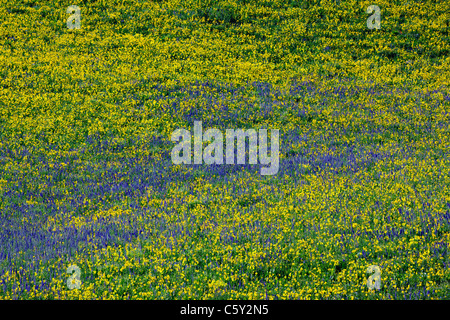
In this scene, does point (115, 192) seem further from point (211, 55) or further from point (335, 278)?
point (211, 55)

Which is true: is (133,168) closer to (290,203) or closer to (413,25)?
(290,203)

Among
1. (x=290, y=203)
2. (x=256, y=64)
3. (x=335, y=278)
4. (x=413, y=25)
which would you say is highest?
(x=413, y=25)

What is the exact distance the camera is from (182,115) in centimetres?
1811

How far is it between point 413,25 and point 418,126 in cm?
1539

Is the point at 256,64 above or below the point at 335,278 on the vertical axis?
above

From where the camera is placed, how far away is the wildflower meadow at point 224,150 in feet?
21.4

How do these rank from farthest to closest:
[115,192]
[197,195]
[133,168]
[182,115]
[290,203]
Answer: [182,115] < [133,168] < [115,192] < [197,195] < [290,203]

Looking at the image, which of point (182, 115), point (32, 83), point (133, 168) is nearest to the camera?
point (133, 168)

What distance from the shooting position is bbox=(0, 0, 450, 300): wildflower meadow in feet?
21.4

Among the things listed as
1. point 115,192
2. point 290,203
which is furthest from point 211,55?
point 290,203

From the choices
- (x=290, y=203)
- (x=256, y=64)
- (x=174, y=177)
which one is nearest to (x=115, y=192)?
(x=174, y=177)

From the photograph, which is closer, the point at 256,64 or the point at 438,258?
the point at 438,258

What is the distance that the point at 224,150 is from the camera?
14891mm

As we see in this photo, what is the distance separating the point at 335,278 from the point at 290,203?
2981 millimetres
